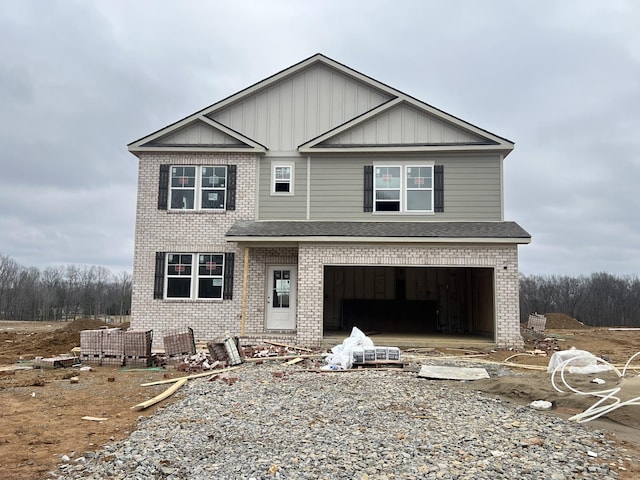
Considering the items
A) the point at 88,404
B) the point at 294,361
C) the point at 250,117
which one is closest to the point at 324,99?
the point at 250,117

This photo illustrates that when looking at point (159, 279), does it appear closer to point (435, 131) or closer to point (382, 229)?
point (382, 229)

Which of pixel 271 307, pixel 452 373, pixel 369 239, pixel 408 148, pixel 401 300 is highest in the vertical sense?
pixel 408 148

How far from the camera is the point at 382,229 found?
14.6 m

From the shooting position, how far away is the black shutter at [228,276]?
50.5 feet

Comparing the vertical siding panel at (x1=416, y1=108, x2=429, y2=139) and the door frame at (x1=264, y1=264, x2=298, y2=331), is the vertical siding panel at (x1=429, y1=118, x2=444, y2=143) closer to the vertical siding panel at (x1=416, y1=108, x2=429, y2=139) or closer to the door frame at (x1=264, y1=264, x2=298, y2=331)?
the vertical siding panel at (x1=416, y1=108, x2=429, y2=139)

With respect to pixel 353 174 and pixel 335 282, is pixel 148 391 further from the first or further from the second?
pixel 335 282

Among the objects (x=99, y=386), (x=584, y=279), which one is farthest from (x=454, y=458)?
(x=584, y=279)

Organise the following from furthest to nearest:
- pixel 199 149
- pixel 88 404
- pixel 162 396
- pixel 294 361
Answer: pixel 199 149 → pixel 294 361 → pixel 162 396 → pixel 88 404

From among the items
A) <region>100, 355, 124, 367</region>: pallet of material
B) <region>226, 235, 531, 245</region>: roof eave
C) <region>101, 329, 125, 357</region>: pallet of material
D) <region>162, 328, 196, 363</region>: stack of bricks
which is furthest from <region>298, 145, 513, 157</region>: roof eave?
<region>100, 355, 124, 367</region>: pallet of material

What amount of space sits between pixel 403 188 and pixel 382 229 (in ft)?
6.00

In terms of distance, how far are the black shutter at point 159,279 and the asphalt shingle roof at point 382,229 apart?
2647 mm

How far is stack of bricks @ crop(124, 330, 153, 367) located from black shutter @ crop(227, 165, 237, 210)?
5171 mm

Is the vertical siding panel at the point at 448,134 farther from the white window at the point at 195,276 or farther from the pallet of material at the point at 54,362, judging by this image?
the pallet of material at the point at 54,362

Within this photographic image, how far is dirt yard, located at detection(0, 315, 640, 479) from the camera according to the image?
5832mm
